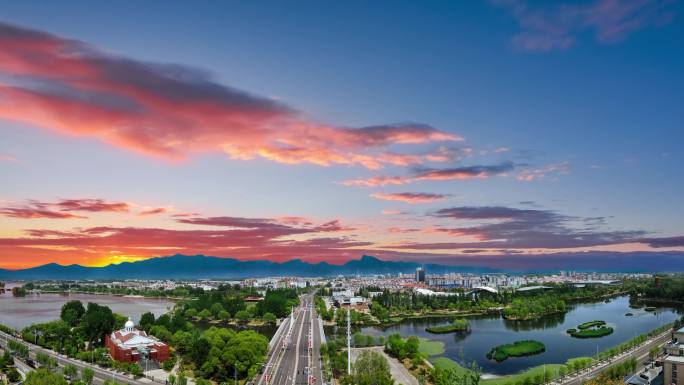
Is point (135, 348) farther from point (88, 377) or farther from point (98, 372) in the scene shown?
point (88, 377)

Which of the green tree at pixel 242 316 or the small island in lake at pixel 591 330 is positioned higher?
the green tree at pixel 242 316

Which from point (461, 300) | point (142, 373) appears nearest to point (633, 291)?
point (461, 300)

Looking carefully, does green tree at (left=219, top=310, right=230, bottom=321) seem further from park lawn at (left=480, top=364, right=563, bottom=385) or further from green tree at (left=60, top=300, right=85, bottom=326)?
park lawn at (left=480, top=364, right=563, bottom=385)

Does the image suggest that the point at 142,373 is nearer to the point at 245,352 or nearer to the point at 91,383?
the point at 91,383

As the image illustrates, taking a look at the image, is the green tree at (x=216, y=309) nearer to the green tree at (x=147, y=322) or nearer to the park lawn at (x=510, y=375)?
the green tree at (x=147, y=322)

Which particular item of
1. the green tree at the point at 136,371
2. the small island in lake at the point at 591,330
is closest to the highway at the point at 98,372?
the green tree at the point at 136,371

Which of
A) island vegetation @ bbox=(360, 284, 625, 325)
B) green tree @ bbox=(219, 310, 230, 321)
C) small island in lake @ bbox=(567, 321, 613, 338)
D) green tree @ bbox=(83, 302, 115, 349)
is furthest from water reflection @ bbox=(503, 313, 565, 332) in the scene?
green tree @ bbox=(83, 302, 115, 349)

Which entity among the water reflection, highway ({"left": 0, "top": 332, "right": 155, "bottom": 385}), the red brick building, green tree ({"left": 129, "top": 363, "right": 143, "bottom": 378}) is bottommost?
the water reflection
